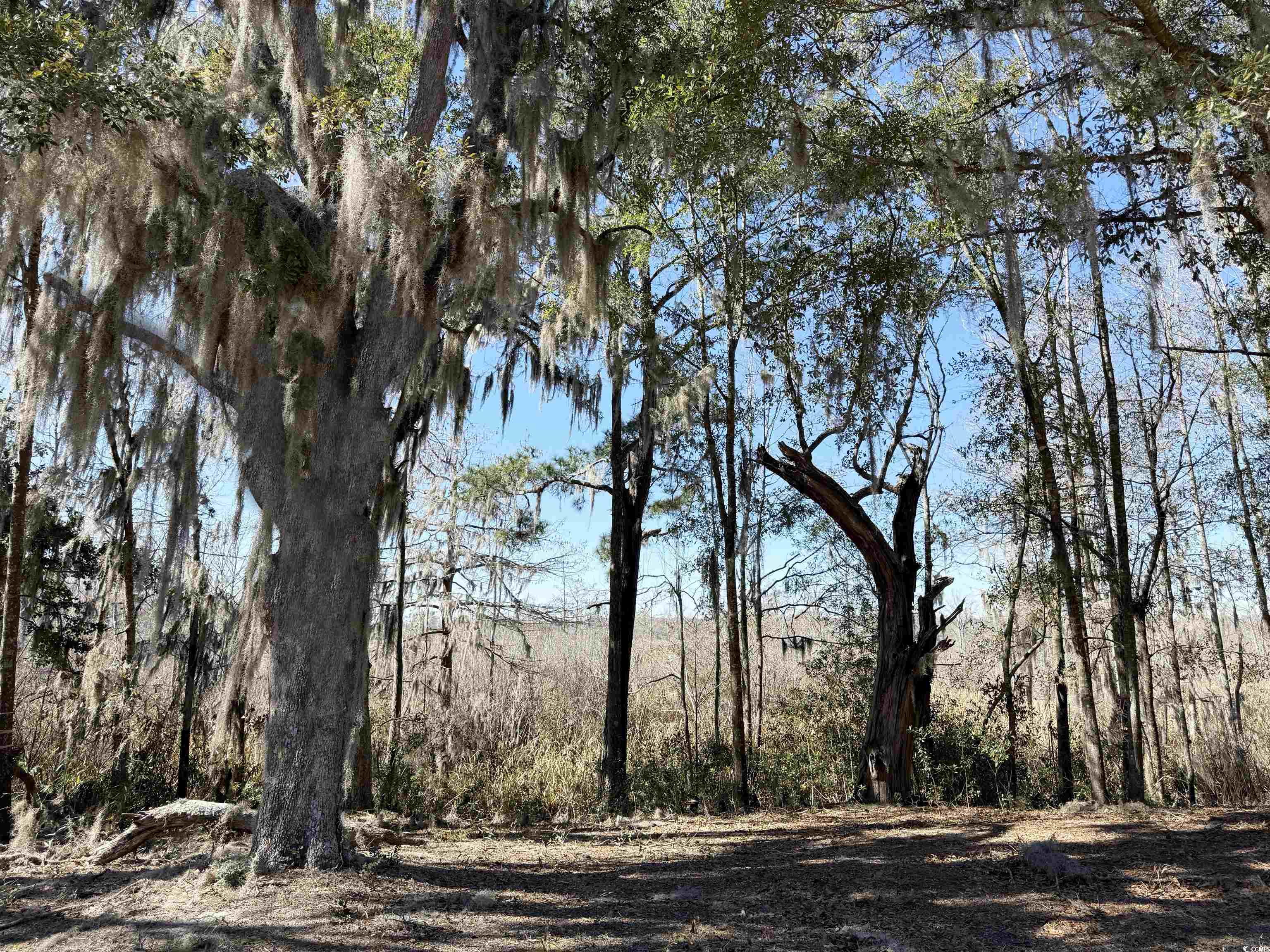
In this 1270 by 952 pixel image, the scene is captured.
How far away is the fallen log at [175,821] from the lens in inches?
230

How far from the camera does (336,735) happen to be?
5047 mm

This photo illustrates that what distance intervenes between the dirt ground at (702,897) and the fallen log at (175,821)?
0.17 m

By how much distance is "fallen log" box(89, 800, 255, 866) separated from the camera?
5840mm

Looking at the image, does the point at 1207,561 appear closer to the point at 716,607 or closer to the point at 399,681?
the point at 716,607

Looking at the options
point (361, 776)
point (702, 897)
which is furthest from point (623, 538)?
point (702, 897)

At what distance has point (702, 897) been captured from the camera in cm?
494

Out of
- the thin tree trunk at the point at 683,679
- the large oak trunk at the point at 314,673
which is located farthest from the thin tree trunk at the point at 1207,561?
the large oak trunk at the point at 314,673

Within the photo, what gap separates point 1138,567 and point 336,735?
31.8 feet

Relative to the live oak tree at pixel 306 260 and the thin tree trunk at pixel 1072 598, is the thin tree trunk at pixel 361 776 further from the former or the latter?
the thin tree trunk at pixel 1072 598

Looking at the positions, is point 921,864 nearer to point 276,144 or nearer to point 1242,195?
point 1242,195

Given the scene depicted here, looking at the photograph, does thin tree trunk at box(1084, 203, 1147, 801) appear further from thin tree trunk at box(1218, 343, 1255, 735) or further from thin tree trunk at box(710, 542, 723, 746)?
thin tree trunk at box(710, 542, 723, 746)

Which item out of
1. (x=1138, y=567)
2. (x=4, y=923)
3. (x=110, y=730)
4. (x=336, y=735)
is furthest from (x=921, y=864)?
(x=110, y=730)

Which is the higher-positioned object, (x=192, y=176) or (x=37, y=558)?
(x=192, y=176)

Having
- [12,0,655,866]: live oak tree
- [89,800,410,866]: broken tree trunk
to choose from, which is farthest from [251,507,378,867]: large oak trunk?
[89,800,410,866]: broken tree trunk
